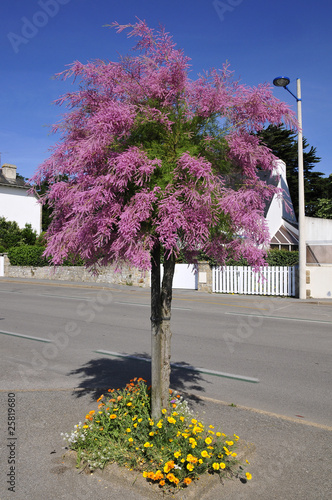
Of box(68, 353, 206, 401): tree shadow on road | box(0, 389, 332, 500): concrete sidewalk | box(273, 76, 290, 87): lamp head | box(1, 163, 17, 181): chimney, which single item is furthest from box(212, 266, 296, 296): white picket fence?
box(1, 163, 17, 181): chimney

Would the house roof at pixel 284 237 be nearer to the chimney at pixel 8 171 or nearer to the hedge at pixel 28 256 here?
the hedge at pixel 28 256

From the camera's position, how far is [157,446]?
345 centimetres

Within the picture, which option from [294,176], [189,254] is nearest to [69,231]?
[189,254]

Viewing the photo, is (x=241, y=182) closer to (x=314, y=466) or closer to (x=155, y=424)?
(x=155, y=424)

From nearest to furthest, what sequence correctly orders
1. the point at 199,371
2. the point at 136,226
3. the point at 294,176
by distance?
the point at 136,226
the point at 199,371
the point at 294,176

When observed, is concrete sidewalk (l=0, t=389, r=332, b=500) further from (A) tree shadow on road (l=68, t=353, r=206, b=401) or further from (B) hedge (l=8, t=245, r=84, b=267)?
(B) hedge (l=8, t=245, r=84, b=267)

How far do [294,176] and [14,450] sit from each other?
128 feet

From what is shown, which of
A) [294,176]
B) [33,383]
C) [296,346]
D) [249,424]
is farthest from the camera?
[294,176]

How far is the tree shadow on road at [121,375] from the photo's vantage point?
5.52 metres

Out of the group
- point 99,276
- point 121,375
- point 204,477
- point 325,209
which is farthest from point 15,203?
point 204,477

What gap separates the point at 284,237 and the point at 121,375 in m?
20.9

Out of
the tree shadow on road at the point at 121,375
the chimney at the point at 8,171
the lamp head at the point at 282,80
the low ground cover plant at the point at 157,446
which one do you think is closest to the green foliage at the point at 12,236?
the chimney at the point at 8,171

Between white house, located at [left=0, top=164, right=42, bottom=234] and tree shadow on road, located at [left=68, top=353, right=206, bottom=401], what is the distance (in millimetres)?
36768

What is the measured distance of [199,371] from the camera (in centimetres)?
659
